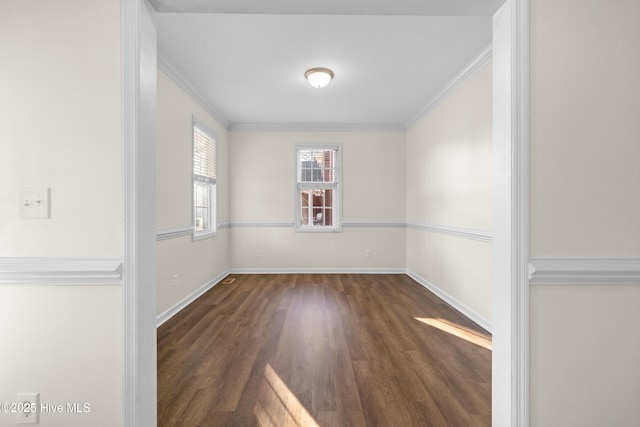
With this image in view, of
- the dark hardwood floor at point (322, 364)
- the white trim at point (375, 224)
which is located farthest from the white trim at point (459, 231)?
the dark hardwood floor at point (322, 364)

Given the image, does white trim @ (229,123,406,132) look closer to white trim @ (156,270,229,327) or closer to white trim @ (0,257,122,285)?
white trim @ (156,270,229,327)

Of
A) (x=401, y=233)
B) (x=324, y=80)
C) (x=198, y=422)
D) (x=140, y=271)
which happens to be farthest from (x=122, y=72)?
(x=401, y=233)

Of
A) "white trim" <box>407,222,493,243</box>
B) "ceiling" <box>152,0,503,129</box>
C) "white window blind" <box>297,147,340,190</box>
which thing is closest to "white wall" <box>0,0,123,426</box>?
"ceiling" <box>152,0,503,129</box>

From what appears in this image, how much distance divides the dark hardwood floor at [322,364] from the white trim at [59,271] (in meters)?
0.93

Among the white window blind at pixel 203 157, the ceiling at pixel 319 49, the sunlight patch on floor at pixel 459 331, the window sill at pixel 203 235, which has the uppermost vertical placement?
the ceiling at pixel 319 49

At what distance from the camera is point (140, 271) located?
46.2 inches

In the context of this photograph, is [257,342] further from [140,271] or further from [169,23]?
[169,23]

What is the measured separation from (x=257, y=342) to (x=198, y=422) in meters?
0.93

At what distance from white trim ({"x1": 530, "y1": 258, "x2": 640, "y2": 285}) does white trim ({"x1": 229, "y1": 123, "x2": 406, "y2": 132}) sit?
4.27 metres

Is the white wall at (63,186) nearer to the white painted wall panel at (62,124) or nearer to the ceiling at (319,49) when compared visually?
the white painted wall panel at (62,124)

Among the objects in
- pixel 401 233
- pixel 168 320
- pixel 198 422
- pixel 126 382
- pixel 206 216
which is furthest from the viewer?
pixel 401 233

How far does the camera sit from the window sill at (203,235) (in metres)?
3.65

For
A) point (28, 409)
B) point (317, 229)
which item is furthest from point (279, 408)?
point (317, 229)

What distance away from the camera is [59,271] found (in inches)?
44.8
